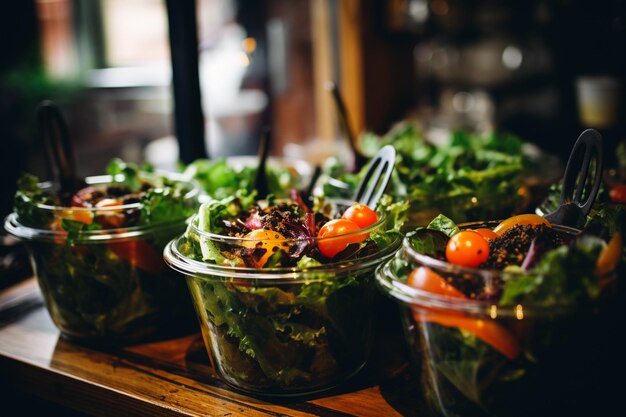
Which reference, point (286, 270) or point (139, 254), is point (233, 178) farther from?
point (286, 270)

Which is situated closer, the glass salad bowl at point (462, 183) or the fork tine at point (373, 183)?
the fork tine at point (373, 183)

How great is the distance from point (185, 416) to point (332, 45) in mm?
4112

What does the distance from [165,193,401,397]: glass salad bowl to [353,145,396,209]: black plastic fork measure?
0.49ft

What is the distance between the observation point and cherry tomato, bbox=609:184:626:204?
1.57m

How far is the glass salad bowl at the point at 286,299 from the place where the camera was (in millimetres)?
1222

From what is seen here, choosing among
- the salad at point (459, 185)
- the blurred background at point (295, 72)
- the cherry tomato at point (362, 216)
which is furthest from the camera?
the blurred background at point (295, 72)

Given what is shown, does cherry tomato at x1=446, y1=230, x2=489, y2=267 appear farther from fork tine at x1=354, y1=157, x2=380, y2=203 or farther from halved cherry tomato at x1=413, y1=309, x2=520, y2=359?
fork tine at x1=354, y1=157, x2=380, y2=203

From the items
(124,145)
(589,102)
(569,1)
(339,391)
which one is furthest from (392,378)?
(124,145)

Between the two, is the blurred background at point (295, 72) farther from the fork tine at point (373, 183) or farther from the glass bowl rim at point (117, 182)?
the fork tine at point (373, 183)

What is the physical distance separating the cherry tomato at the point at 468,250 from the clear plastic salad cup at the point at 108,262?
820 millimetres

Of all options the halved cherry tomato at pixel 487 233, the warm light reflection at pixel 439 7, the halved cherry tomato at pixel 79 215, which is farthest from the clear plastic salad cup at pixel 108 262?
the warm light reflection at pixel 439 7

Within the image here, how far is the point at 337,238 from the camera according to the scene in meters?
1.27

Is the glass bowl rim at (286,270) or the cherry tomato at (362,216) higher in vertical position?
the cherry tomato at (362,216)

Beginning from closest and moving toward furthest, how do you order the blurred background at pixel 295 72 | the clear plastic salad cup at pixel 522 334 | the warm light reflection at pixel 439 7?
the clear plastic salad cup at pixel 522 334 → the blurred background at pixel 295 72 → the warm light reflection at pixel 439 7
